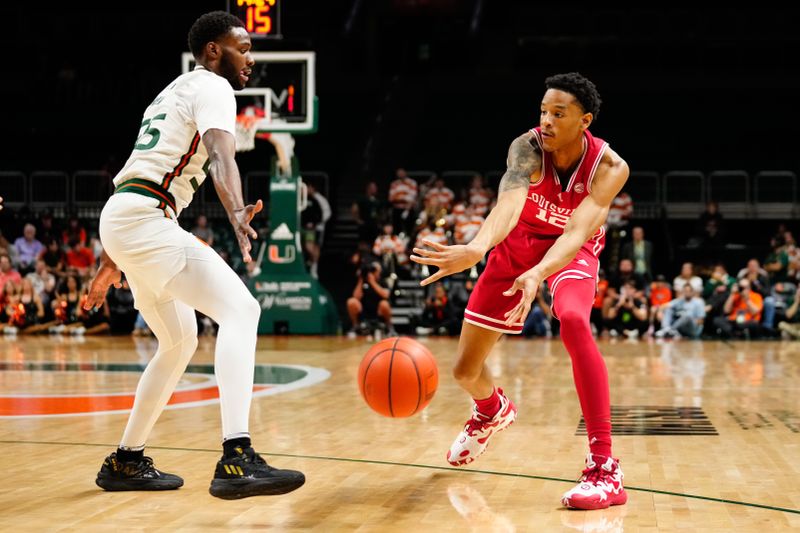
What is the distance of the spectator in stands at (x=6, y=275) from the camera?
18422mm

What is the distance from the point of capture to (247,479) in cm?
473

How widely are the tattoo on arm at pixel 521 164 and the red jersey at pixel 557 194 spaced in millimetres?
57

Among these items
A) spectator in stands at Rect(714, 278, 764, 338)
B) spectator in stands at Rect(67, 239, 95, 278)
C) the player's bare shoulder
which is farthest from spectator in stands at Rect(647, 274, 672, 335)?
the player's bare shoulder

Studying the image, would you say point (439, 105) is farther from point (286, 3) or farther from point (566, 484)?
point (566, 484)

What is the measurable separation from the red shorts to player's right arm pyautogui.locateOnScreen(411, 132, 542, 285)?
33 cm

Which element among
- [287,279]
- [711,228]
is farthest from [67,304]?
[711,228]

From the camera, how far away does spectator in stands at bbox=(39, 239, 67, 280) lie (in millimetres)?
19194

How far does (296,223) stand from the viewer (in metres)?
17.8

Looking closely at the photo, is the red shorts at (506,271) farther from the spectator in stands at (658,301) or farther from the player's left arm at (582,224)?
the spectator in stands at (658,301)

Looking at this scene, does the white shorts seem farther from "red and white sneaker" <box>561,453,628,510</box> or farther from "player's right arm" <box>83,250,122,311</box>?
"red and white sneaker" <box>561,453,628,510</box>

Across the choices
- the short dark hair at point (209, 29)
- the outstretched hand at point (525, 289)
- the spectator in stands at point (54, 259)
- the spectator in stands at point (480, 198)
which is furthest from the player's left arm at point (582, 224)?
the spectator in stands at point (54, 259)

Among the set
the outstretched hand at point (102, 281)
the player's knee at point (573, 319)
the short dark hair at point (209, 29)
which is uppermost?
the short dark hair at point (209, 29)

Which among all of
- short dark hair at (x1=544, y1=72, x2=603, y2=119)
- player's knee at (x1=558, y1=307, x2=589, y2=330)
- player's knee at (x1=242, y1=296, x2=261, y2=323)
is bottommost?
player's knee at (x1=558, y1=307, x2=589, y2=330)

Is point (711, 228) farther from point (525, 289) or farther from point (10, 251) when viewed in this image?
point (525, 289)
